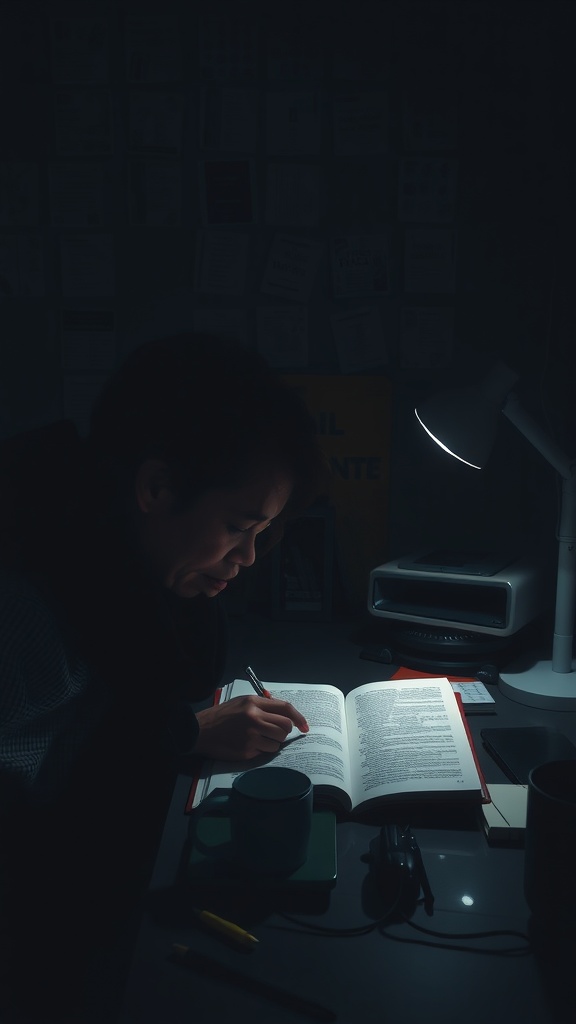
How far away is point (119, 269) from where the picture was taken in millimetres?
1576

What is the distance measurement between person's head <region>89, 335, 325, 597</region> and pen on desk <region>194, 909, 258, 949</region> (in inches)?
16.9

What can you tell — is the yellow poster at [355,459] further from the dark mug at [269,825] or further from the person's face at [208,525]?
the dark mug at [269,825]

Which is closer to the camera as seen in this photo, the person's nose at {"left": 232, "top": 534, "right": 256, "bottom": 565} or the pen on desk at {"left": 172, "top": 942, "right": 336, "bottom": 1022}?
the pen on desk at {"left": 172, "top": 942, "right": 336, "bottom": 1022}

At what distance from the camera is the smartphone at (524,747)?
2.96 feet

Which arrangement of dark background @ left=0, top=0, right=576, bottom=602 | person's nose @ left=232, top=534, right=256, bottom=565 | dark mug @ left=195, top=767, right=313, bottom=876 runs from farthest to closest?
1. dark background @ left=0, top=0, right=576, bottom=602
2. person's nose @ left=232, top=534, right=256, bottom=565
3. dark mug @ left=195, top=767, right=313, bottom=876

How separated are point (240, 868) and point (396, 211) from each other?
1258 mm

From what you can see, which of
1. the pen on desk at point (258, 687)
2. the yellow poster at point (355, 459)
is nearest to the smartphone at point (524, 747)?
the pen on desk at point (258, 687)

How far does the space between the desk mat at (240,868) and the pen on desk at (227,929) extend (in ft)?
0.15

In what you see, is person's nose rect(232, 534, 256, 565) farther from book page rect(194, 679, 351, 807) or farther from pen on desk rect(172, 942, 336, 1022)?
pen on desk rect(172, 942, 336, 1022)

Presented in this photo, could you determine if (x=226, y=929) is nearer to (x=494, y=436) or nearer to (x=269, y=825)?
(x=269, y=825)

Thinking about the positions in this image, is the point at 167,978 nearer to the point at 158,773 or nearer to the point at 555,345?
the point at 158,773

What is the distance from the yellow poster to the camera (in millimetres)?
1579

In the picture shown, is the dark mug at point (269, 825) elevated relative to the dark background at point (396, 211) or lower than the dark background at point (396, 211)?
lower

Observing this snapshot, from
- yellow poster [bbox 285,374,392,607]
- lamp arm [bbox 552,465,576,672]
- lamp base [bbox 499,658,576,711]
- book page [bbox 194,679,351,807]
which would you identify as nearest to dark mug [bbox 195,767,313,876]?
book page [bbox 194,679,351,807]
